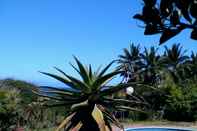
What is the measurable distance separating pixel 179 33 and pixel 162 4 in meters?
0.17

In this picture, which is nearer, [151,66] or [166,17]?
[166,17]

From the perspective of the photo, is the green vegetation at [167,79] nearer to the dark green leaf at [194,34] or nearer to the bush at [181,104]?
the bush at [181,104]

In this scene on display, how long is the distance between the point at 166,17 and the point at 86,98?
10.3 metres

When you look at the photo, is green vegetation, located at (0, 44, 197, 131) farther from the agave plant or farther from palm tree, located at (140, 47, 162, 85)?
palm tree, located at (140, 47, 162, 85)

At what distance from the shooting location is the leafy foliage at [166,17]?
8.26 ft

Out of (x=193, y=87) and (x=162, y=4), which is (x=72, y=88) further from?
(x=193, y=87)

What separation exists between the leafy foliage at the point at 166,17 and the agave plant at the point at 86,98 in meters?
9.73

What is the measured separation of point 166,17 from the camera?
2594 millimetres

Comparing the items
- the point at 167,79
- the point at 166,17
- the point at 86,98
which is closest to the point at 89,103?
the point at 86,98

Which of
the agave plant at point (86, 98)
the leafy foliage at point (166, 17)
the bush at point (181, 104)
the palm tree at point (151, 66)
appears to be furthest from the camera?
the palm tree at point (151, 66)

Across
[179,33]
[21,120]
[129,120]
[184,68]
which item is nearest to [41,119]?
[21,120]

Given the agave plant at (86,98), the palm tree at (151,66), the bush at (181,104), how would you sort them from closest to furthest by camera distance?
the agave plant at (86,98)
the bush at (181,104)
the palm tree at (151,66)

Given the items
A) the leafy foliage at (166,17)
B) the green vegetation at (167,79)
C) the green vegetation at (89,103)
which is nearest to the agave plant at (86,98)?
the green vegetation at (89,103)

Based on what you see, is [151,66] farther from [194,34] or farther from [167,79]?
[194,34]
